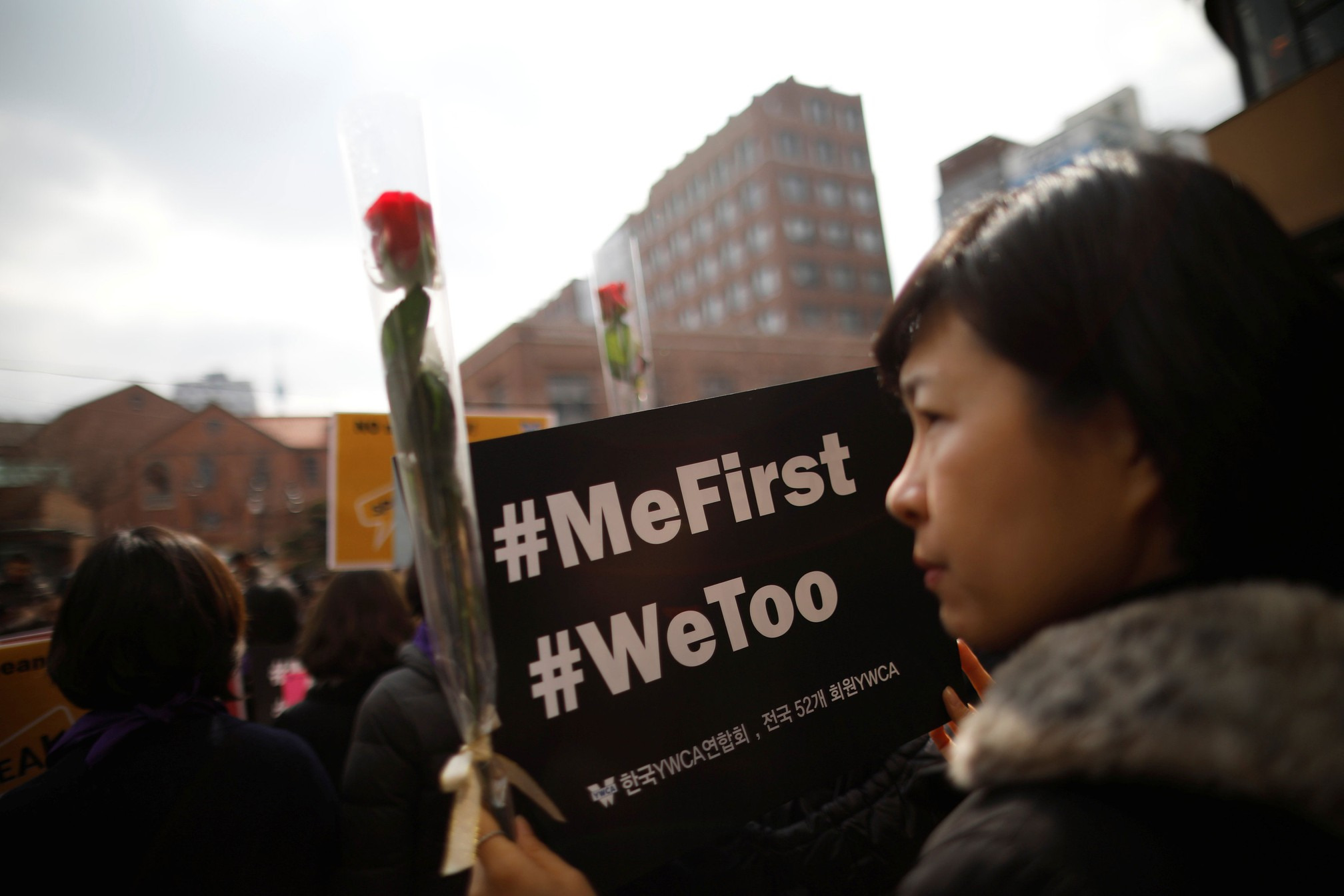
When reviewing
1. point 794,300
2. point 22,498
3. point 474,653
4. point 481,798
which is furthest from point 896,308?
point 794,300

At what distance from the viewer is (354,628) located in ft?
8.73

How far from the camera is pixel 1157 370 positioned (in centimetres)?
69

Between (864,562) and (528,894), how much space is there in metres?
0.71

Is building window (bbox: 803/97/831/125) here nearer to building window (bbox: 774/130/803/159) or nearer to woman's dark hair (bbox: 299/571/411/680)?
building window (bbox: 774/130/803/159)

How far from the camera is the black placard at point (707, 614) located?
39.5 inches

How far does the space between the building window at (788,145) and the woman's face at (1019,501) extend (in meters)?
51.1

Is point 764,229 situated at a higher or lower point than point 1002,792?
higher

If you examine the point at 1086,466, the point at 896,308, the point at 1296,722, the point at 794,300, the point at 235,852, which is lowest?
the point at 235,852

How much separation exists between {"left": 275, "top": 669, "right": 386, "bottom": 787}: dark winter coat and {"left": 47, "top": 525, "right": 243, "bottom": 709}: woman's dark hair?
0.92 meters

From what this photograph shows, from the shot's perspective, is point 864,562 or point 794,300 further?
point 794,300

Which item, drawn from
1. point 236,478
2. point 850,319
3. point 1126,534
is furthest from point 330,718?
point 850,319

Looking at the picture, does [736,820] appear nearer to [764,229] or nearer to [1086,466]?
[1086,466]

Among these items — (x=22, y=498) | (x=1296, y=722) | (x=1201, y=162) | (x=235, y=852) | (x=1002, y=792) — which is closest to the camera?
(x=1296, y=722)

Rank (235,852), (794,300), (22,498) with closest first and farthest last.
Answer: (235,852) < (22,498) < (794,300)
